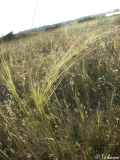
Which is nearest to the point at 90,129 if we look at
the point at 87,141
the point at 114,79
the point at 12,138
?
the point at 87,141

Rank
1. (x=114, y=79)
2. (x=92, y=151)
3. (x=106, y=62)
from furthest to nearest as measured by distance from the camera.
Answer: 1. (x=106, y=62)
2. (x=114, y=79)
3. (x=92, y=151)

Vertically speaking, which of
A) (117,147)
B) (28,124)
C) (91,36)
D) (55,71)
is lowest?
(117,147)

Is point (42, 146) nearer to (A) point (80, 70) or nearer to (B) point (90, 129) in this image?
(B) point (90, 129)

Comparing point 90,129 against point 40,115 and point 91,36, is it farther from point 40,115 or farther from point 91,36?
point 91,36

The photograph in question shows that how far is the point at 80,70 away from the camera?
118 inches

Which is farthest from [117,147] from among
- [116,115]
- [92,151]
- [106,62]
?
[106,62]

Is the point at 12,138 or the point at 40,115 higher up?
the point at 40,115

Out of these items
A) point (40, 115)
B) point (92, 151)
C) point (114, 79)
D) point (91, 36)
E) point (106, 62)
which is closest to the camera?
point (92, 151)

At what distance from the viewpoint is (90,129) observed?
67.0 inches

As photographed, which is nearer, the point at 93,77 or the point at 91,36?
the point at 91,36

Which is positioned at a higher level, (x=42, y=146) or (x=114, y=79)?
(x=114, y=79)

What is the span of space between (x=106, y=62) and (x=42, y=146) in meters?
1.31

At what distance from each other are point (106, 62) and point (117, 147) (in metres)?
1.33

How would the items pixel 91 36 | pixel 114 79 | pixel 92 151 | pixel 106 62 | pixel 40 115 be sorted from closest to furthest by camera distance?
1. pixel 92 151
2. pixel 40 115
3. pixel 91 36
4. pixel 114 79
5. pixel 106 62
